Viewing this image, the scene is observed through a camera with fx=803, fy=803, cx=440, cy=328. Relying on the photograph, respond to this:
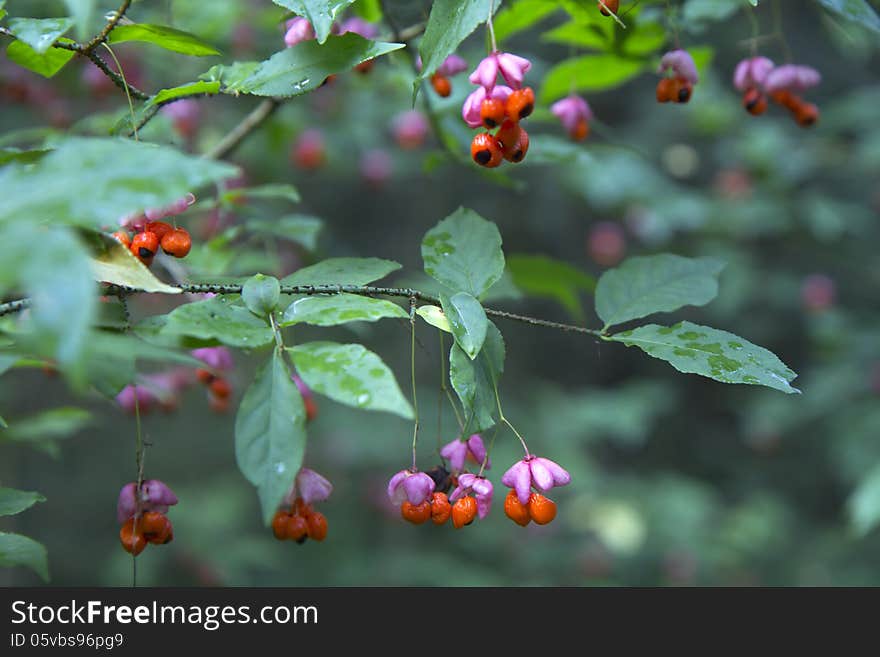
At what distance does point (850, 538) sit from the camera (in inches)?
193

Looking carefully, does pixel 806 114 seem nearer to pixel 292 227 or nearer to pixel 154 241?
pixel 292 227

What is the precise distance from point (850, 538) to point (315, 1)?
4.85 metres

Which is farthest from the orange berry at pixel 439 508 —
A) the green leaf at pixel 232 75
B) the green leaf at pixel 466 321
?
the green leaf at pixel 232 75

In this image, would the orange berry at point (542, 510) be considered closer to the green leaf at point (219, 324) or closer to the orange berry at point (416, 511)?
the orange berry at point (416, 511)

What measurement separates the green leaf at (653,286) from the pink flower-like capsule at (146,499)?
91cm

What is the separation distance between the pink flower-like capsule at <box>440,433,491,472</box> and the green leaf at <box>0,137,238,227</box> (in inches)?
30.7

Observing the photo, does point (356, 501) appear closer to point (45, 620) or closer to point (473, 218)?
point (45, 620)

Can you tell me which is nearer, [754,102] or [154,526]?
[154,526]

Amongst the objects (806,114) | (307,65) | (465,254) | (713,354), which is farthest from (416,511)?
(806,114)

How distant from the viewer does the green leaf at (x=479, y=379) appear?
1.25 m

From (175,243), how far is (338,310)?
1.48 ft

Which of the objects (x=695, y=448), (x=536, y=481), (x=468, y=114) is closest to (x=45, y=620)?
(x=536, y=481)

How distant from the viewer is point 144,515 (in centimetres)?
148

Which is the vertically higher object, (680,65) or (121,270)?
(680,65)
